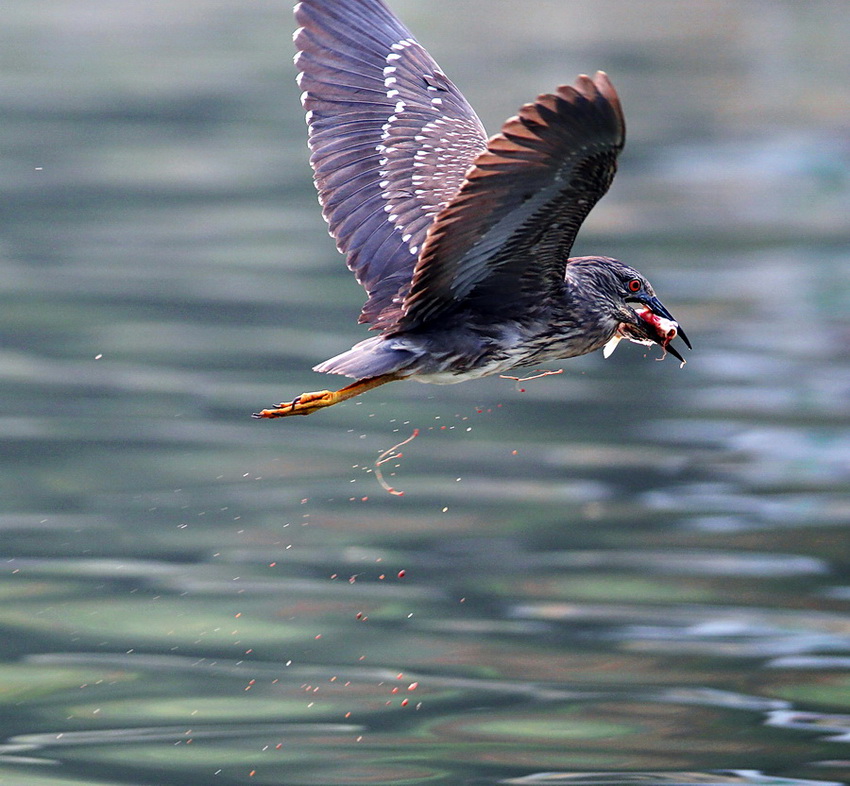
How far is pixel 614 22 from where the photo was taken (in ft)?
103

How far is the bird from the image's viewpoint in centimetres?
480

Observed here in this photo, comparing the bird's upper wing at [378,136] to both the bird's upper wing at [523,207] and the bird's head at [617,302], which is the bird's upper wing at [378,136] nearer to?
the bird's upper wing at [523,207]

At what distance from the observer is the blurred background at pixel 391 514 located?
7.28m

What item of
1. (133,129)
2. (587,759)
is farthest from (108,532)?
(133,129)

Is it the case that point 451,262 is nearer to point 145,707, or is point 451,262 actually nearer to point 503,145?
point 503,145

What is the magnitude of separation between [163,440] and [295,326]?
269cm

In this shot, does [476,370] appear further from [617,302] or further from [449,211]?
[449,211]

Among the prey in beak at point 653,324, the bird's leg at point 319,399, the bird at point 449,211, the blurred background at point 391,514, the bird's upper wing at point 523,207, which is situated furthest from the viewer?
the blurred background at point 391,514

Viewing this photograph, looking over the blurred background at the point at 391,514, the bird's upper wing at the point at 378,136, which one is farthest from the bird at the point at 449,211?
the blurred background at the point at 391,514

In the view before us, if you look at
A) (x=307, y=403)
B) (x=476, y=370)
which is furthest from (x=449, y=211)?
(x=307, y=403)

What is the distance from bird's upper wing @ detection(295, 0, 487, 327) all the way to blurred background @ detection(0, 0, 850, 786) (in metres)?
2.02

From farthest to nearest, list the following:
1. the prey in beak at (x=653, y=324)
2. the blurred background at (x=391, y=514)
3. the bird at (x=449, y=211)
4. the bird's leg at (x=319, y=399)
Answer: the blurred background at (x=391, y=514) → the prey in beak at (x=653, y=324) → the bird's leg at (x=319, y=399) → the bird at (x=449, y=211)

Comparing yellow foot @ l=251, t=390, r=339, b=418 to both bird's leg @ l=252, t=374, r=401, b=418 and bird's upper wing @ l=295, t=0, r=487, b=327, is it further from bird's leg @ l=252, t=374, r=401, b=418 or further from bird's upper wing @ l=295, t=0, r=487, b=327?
bird's upper wing @ l=295, t=0, r=487, b=327

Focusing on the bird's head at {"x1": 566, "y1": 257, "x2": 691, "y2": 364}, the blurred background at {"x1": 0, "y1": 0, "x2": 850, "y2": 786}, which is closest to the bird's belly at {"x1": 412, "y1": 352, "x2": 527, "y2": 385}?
the bird's head at {"x1": 566, "y1": 257, "x2": 691, "y2": 364}
